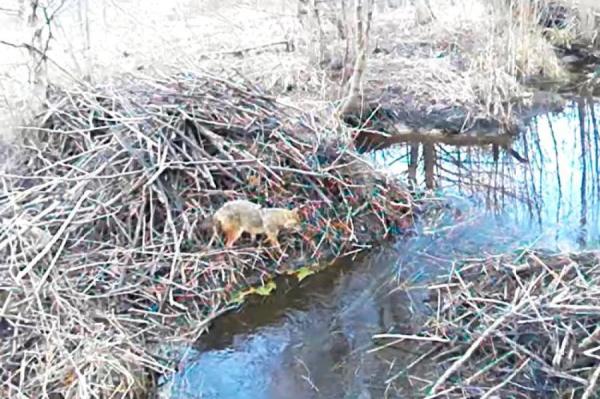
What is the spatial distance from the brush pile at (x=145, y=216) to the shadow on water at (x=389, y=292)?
0.27m

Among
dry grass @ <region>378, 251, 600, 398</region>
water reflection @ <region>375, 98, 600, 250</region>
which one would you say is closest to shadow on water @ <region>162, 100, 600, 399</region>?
water reflection @ <region>375, 98, 600, 250</region>

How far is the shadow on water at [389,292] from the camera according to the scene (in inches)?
187

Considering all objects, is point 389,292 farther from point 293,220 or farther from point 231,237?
point 231,237

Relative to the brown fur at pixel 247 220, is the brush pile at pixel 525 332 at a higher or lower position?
lower

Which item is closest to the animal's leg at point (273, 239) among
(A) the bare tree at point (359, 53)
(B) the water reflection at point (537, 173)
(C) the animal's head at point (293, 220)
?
(C) the animal's head at point (293, 220)

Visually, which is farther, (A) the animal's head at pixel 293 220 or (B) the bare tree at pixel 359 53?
(B) the bare tree at pixel 359 53

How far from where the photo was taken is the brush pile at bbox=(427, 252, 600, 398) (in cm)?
413

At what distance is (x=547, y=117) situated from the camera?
9719 millimetres

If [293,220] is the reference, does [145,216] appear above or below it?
above

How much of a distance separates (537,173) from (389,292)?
3.05 metres

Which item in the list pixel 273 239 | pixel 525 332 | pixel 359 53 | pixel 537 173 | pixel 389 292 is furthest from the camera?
pixel 359 53

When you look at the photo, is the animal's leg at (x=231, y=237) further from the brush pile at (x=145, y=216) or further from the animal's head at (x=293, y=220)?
the animal's head at (x=293, y=220)

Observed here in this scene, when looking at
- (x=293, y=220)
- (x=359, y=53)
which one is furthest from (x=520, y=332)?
(x=359, y=53)

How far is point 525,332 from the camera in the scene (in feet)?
14.3
